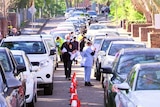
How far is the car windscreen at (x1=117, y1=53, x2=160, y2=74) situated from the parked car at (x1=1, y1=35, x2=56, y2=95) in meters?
4.43

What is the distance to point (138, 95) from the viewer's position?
9852 millimetres

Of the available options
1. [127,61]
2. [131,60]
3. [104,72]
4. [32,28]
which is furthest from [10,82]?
[32,28]

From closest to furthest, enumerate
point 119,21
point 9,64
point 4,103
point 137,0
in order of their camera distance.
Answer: point 4,103 < point 9,64 < point 137,0 < point 119,21

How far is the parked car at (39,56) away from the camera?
18516 mm

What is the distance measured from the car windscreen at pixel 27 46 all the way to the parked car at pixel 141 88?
8282 mm

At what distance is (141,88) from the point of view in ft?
34.7

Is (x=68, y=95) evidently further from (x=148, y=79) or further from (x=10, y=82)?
(x=10, y=82)

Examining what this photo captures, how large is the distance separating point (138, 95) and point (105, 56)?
1187 centimetres

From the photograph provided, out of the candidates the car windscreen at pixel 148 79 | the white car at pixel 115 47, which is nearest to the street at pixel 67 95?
the white car at pixel 115 47

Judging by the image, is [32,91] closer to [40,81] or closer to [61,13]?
[40,81]

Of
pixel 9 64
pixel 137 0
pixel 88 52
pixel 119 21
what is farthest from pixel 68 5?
pixel 9 64

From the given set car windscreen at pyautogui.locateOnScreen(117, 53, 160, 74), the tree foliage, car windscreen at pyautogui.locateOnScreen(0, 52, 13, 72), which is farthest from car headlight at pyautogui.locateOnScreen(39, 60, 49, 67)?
the tree foliage

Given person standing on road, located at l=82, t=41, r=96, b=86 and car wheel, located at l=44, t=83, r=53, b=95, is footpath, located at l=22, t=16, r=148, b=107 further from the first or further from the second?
person standing on road, located at l=82, t=41, r=96, b=86

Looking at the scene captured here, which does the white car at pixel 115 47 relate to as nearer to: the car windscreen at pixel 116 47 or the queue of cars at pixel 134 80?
the car windscreen at pixel 116 47
